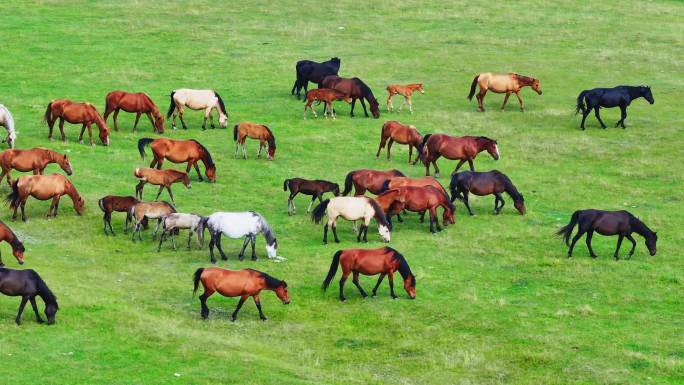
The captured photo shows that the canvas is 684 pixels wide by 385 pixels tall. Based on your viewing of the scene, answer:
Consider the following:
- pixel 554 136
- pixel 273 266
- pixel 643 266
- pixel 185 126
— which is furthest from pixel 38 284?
pixel 554 136

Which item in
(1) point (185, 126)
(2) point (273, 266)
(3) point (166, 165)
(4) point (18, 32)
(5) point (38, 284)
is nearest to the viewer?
(5) point (38, 284)

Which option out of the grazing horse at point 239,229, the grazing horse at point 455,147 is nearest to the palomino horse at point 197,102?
the grazing horse at point 455,147

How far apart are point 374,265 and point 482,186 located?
7.99 metres

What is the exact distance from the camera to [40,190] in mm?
31047

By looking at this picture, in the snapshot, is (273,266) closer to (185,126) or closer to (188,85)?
(185,126)

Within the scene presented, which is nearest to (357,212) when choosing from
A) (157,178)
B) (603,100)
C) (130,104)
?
(157,178)

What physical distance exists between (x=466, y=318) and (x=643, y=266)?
5926 mm

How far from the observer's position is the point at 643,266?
94.3ft

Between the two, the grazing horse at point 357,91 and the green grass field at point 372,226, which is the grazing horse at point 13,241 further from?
the grazing horse at point 357,91

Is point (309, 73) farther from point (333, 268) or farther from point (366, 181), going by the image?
point (333, 268)

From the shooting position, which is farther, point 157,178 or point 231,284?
point 157,178

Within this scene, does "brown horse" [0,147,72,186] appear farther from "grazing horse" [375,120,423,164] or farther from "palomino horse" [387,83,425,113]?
"palomino horse" [387,83,425,113]

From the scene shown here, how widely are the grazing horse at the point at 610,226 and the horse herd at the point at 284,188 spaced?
24mm

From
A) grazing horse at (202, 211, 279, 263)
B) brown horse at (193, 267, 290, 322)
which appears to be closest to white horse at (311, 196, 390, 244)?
grazing horse at (202, 211, 279, 263)
